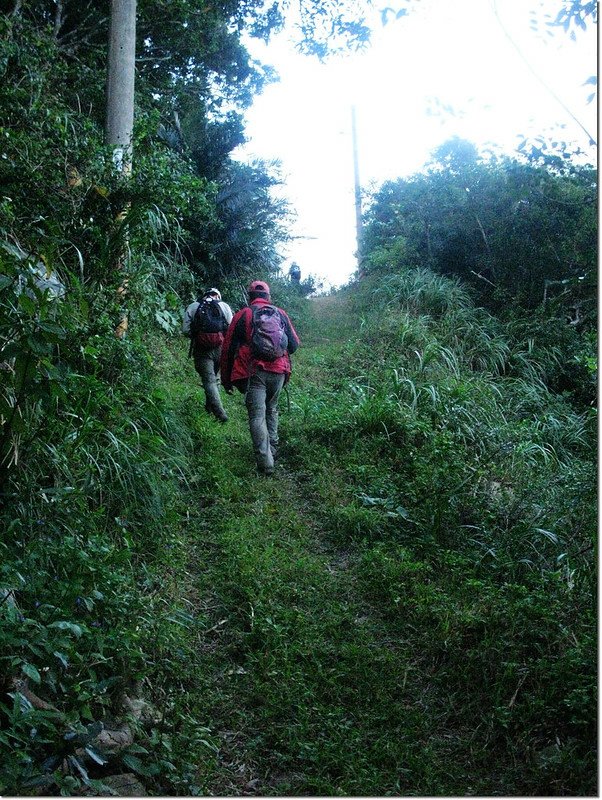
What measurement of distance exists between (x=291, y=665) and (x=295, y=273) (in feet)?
47.3

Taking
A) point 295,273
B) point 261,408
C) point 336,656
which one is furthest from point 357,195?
point 336,656

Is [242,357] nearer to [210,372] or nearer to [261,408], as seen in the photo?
[261,408]

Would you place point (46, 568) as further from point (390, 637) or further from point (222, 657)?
point (390, 637)

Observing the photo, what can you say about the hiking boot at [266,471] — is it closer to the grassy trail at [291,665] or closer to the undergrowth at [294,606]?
the undergrowth at [294,606]

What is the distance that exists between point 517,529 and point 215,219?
899cm

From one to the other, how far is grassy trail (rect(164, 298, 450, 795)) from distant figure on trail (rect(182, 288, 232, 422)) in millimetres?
2164

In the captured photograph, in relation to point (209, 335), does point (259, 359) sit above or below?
below

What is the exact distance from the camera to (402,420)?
7164 mm

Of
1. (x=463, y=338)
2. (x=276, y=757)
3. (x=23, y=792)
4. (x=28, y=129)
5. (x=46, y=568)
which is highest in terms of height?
(x=28, y=129)

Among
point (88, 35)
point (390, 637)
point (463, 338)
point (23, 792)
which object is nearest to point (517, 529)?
point (390, 637)

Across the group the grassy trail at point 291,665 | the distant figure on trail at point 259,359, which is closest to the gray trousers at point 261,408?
the distant figure on trail at point 259,359

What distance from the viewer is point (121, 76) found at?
25.9 ft

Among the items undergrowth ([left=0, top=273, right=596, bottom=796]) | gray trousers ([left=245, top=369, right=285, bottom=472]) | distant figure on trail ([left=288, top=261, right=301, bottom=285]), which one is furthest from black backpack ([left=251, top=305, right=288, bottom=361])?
distant figure on trail ([left=288, top=261, right=301, bottom=285])

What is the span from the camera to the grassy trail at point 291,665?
10.2 feet
